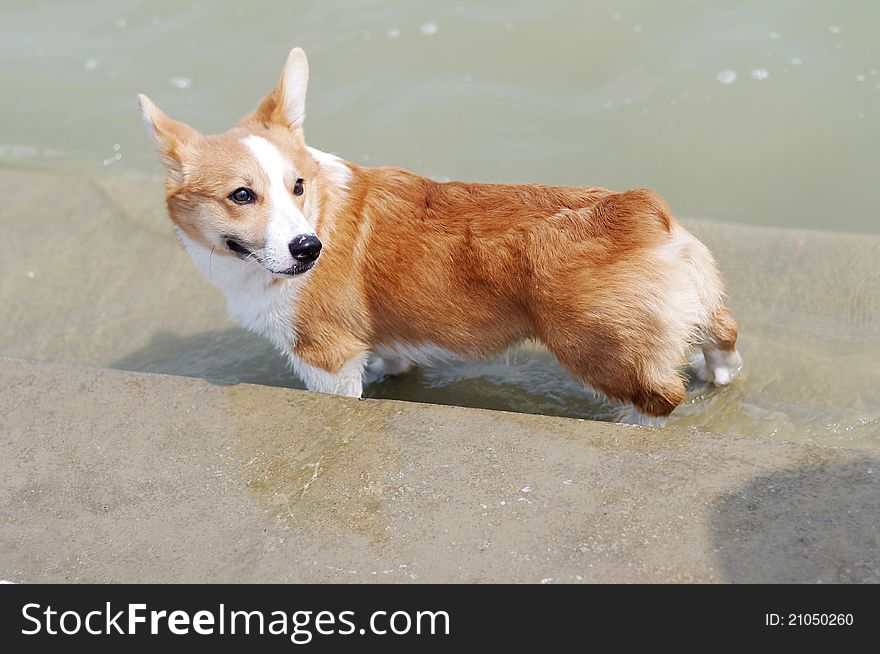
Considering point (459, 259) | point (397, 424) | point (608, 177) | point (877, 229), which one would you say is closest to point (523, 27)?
point (608, 177)

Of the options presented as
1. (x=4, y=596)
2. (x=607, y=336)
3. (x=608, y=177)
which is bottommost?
(x=608, y=177)

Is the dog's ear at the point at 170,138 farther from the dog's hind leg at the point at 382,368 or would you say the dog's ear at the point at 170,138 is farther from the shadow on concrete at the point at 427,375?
the dog's hind leg at the point at 382,368

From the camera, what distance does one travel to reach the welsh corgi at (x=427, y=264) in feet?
9.83

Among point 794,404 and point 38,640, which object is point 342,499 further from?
point 794,404

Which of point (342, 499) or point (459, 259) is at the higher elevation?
point (459, 259)

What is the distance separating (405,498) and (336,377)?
3.25 ft

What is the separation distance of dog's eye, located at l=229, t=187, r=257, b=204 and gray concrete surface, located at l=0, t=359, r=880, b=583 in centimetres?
72

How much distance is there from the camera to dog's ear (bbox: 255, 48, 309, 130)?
342 cm

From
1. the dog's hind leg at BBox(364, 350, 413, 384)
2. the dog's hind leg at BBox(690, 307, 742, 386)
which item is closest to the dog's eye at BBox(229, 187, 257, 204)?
the dog's hind leg at BBox(364, 350, 413, 384)

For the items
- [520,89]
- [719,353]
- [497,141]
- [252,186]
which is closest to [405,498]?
[252,186]

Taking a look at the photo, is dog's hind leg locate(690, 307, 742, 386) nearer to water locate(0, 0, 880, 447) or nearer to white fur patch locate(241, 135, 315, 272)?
water locate(0, 0, 880, 447)

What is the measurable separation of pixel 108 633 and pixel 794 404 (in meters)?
2.67

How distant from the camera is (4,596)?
245 cm

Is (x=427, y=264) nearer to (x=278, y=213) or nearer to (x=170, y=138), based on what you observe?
(x=278, y=213)
